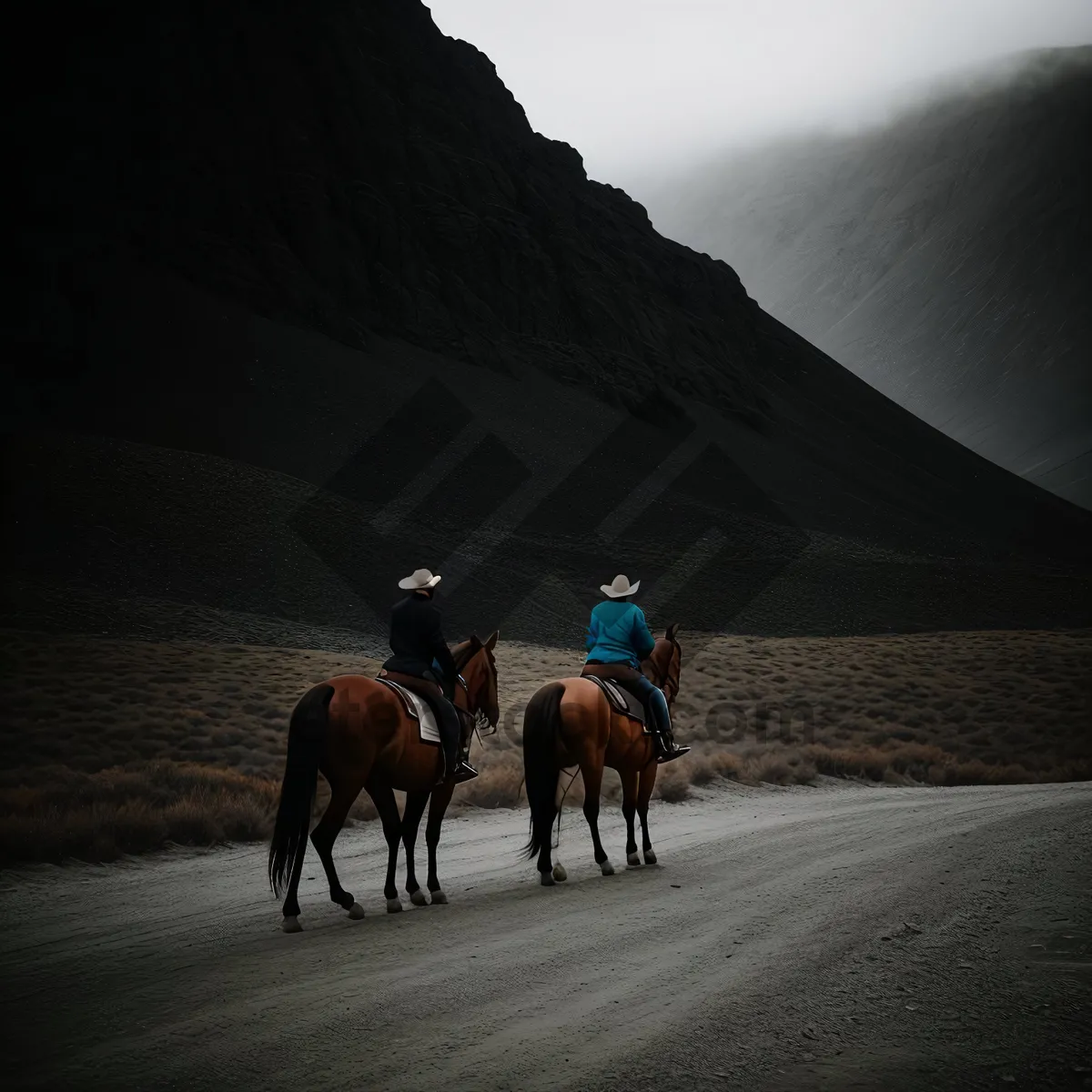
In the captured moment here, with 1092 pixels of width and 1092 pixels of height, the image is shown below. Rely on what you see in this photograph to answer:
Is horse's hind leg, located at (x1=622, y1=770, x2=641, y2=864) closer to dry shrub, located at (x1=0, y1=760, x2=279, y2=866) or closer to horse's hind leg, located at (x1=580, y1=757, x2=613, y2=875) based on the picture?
horse's hind leg, located at (x1=580, y1=757, x2=613, y2=875)

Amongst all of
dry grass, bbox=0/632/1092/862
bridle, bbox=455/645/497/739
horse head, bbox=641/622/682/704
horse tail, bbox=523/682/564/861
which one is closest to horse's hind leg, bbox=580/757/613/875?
horse tail, bbox=523/682/564/861

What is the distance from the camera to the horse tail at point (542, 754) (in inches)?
377

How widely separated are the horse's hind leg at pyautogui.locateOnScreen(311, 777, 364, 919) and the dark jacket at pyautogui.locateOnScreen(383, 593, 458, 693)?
123 centimetres

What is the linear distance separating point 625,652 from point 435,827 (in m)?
2.81

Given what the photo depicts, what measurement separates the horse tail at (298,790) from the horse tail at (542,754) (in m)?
2.33

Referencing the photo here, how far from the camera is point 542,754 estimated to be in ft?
31.6

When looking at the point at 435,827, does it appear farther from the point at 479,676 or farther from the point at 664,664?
the point at 664,664

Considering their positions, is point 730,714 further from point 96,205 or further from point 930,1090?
point 96,205

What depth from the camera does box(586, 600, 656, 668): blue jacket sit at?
34.1 ft

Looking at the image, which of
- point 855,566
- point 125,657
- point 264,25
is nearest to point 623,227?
point 264,25

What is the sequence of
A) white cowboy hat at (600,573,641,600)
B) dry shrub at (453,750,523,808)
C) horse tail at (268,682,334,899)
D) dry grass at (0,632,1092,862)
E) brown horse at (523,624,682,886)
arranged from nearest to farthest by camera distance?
horse tail at (268,682,334,899) → brown horse at (523,624,682,886) → white cowboy hat at (600,573,641,600) → dry grass at (0,632,1092,862) → dry shrub at (453,750,523,808)

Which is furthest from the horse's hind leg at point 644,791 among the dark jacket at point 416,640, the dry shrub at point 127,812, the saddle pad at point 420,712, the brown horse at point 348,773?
the dry shrub at point 127,812

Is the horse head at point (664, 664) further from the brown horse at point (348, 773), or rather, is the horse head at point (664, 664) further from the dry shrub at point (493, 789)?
the dry shrub at point (493, 789)

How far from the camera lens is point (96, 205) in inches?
4104
